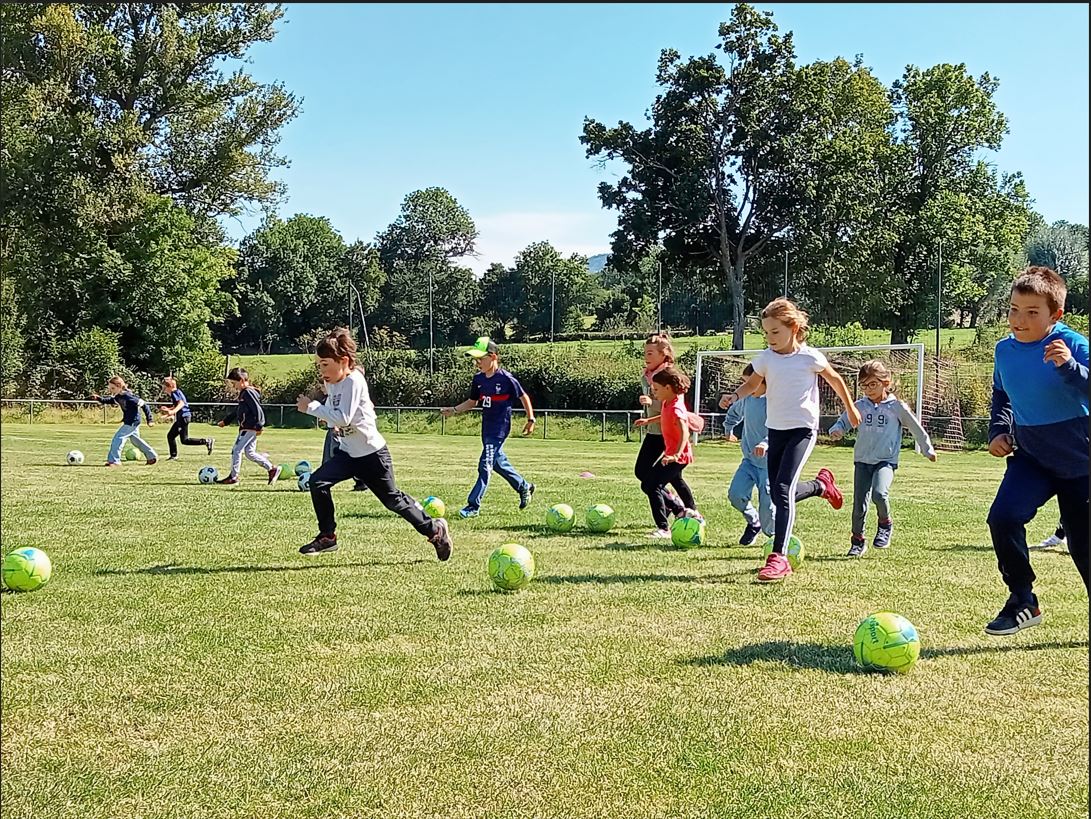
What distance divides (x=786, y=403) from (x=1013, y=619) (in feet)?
7.49

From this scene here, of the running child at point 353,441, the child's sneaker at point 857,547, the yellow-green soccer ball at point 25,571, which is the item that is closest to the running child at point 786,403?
the child's sneaker at point 857,547

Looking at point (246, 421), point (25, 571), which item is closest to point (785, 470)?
point (25, 571)

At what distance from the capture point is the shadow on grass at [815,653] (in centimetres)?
491

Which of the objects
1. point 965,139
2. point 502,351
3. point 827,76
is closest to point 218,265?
point 502,351

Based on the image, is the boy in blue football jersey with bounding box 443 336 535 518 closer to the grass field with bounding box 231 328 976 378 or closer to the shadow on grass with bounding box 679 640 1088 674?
the shadow on grass with bounding box 679 640 1088 674

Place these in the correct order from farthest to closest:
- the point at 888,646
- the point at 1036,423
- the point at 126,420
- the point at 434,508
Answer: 1. the point at 126,420
2. the point at 434,508
3. the point at 1036,423
4. the point at 888,646

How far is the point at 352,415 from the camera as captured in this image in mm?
7461

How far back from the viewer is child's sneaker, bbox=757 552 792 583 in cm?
698

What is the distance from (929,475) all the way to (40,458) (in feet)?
59.0

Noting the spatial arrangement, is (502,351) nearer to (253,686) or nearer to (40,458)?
(40,458)

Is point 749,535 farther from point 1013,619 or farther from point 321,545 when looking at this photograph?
point 321,545

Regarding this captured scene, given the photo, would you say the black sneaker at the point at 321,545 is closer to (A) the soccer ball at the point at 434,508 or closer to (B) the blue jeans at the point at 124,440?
(A) the soccer ball at the point at 434,508

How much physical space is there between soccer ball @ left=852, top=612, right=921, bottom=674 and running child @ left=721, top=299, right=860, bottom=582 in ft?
6.99

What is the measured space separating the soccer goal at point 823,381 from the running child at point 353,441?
68.2 ft
